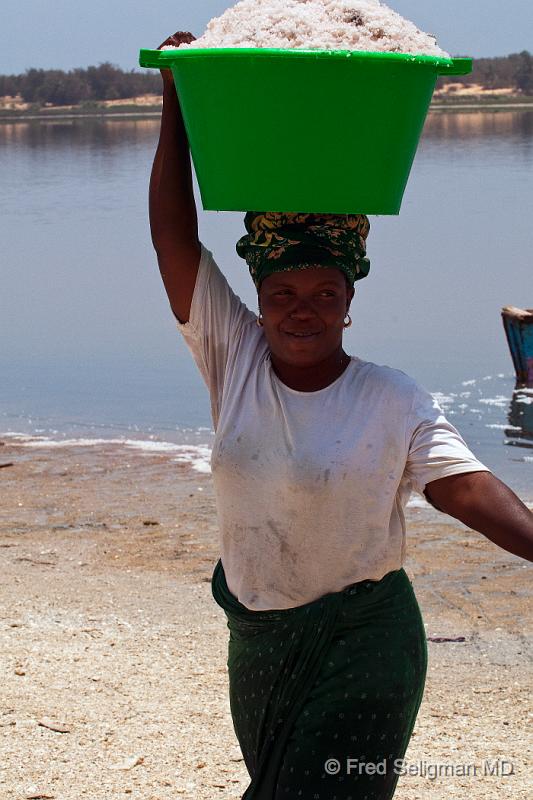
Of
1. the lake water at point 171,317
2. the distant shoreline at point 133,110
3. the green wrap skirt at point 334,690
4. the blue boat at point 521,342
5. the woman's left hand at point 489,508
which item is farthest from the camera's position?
the distant shoreline at point 133,110

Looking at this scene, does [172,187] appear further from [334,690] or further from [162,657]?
[162,657]

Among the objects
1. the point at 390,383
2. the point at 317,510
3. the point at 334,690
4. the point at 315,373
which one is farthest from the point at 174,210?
the point at 334,690

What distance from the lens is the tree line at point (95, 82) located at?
8175 cm

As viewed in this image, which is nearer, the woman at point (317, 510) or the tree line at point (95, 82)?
the woman at point (317, 510)

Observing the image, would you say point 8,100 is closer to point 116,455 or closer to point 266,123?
point 116,455

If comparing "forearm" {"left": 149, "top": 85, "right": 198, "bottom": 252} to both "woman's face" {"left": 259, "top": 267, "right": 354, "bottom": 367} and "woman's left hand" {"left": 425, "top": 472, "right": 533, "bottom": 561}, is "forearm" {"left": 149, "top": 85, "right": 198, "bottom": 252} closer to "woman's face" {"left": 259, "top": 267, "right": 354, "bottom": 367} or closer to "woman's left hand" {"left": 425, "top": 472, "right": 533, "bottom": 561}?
"woman's face" {"left": 259, "top": 267, "right": 354, "bottom": 367}

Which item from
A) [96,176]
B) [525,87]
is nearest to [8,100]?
[525,87]

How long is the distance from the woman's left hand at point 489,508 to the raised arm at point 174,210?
67cm

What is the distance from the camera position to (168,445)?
8.90 metres

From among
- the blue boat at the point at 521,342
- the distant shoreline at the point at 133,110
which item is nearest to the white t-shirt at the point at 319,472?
A: the blue boat at the point at 521,342

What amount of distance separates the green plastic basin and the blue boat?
339 inches

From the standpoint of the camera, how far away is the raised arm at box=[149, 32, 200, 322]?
259 cm

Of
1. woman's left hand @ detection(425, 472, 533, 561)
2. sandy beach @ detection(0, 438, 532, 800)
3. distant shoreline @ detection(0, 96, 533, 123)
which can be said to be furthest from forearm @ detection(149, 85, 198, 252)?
distant shoreline @ detection(0, 96, 533, 123)

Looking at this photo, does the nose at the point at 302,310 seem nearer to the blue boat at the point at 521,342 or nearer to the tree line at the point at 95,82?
the blue boat at the point at 521,342
